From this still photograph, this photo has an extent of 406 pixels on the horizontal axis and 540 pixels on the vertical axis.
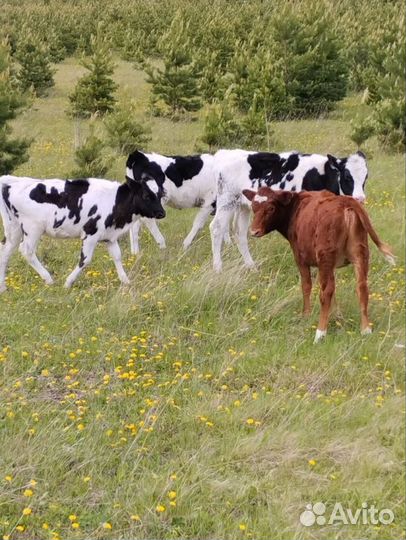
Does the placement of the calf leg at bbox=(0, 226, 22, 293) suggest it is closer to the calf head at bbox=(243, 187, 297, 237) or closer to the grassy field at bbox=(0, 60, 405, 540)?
the grassy field at bbox=(0, 60, 405, 540)

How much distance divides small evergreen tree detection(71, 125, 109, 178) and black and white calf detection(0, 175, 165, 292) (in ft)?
16.9

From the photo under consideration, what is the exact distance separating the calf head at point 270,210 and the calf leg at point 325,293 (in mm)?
979

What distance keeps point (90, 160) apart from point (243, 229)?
572 cm

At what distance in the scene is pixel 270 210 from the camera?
7.39 m

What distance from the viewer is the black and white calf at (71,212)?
27.3 ft

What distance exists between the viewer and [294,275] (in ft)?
28.5

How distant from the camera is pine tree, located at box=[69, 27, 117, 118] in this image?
22.9 meters

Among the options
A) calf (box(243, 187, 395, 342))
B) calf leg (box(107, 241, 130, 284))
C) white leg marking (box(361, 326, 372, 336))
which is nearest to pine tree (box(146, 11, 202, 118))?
calf leg (box(107, 241, 130, 284))

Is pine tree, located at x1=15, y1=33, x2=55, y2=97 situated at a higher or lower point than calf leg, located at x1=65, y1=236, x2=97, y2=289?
lower

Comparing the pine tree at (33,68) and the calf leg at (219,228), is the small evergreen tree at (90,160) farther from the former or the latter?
the pine tree at (33,68)

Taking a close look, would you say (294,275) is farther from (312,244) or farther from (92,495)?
(92,495)

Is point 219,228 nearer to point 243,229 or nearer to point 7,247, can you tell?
point 243,229

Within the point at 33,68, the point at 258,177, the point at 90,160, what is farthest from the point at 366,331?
the point at 33,68

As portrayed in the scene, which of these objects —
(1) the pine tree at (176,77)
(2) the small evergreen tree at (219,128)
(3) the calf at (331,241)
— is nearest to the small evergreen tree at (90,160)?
(2) the small evergreen tree at (219,128)
